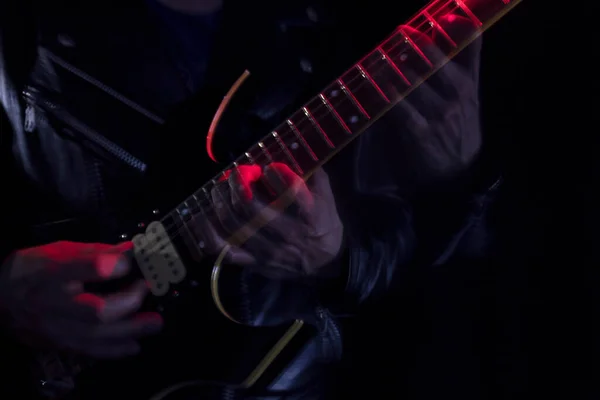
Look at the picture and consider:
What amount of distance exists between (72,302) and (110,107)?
0.32 metres

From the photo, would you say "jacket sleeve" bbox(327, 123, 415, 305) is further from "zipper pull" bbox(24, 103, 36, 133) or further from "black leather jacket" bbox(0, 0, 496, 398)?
"zipper pull" bbox(24, 103, 36, 133)

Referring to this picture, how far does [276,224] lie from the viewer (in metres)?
0.62

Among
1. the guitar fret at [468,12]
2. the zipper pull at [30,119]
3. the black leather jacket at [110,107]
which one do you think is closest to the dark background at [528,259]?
the black leather jacket at [110,107]

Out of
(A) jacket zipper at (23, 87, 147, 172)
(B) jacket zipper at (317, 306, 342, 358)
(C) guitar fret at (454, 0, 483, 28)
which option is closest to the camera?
(C) guitar fret at (454, 0, 483, 28)

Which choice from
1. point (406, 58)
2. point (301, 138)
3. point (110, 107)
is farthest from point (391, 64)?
point (110, 107)

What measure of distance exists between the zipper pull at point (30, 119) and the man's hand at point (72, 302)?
21 cm

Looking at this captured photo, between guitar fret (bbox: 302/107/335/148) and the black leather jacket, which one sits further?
the black leather jacket

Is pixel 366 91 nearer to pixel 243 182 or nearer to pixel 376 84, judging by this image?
pixel 376 84

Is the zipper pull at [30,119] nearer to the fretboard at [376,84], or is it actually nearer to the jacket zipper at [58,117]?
the jacket zipper at [58,117]

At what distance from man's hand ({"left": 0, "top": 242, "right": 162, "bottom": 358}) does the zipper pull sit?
0.21 m

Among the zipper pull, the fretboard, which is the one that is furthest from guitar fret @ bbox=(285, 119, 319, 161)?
the zipper pull

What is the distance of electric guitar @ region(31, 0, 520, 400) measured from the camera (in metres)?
0.58

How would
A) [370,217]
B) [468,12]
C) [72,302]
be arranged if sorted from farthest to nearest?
[370,217]
[72,302]
[468,12]

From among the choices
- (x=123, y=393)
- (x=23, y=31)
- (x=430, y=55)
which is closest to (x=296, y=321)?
(x=123, y=393)
